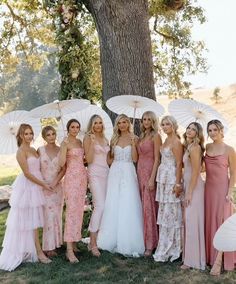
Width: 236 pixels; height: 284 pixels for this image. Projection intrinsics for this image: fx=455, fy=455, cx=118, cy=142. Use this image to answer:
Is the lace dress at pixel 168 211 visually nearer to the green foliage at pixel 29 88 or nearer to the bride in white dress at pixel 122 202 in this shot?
the bride in white dress at pixel 122 202

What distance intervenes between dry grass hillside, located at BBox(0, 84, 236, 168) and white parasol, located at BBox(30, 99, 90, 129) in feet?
47.1

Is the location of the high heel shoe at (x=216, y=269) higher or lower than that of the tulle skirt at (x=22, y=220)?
lower

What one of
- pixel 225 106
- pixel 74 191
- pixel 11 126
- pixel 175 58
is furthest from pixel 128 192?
pixel 225 106

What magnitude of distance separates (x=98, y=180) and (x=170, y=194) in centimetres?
106

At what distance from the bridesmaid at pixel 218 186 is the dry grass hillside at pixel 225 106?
14.3 m

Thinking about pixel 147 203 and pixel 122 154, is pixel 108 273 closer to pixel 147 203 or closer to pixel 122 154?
pixel 147 203

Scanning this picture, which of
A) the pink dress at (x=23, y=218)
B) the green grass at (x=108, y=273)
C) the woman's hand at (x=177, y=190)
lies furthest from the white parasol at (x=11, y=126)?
the woman's hand at (x=177, y=190)

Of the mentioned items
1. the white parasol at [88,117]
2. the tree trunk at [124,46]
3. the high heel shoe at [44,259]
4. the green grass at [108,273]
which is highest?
the tree trunk at [124,46]

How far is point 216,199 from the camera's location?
5730 mm

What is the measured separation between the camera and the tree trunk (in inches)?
299

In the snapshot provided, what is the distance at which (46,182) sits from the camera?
628cm

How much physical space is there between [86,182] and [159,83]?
8512mm

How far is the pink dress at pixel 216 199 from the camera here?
18.5ft

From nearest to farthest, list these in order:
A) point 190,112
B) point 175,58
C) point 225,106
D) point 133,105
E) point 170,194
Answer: point 190,112 → point 170,194 → point 133,105 → point 175,58 → point 225,106
